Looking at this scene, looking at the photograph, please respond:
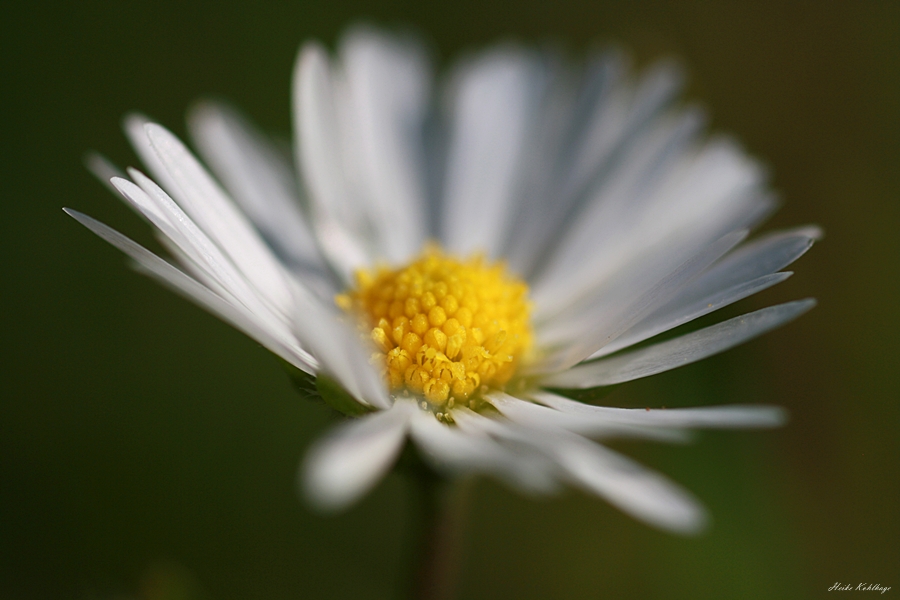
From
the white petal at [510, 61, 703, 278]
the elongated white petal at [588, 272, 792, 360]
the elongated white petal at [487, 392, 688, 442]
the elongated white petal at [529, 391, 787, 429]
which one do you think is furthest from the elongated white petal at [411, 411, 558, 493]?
the white petal at [510, 61, 703, 278]

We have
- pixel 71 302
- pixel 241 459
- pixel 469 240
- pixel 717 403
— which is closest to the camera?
pixel 717 403

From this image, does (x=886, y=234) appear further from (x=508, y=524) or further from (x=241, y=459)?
(x=241, y=459)

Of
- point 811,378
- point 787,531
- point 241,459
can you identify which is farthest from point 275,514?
point 811,378

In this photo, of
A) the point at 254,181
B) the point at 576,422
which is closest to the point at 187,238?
the point at 576,422

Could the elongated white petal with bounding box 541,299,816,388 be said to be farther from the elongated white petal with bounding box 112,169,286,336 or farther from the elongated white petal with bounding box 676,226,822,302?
the elongated white petal with bounding box 112,169,286,336

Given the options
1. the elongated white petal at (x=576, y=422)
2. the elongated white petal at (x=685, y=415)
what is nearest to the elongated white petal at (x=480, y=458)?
the elongated white petal at (x=576, y=422)

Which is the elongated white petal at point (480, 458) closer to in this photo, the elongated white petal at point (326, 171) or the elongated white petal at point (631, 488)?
the elongated white petal at point (631, 488)
